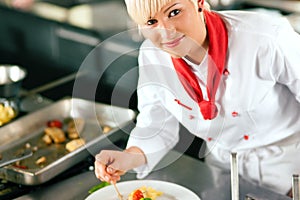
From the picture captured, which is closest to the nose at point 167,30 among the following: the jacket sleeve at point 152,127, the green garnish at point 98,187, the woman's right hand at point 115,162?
the jacket sleeve at point 152,127

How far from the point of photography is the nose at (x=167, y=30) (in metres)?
1.41

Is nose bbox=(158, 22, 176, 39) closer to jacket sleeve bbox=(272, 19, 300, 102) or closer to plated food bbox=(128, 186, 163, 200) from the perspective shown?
jacket sleeve bbox=(272, 19, 300, 102)

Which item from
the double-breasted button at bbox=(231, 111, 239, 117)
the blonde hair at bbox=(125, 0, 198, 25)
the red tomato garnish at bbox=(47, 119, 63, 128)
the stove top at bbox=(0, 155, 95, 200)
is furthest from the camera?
the red tomato garnish at bbox=(47, 119, 63, 128)

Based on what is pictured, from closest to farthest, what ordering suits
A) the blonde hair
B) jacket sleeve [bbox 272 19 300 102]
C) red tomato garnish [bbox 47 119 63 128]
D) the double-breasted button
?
1. the blonde hair
2. jacket sleeve [bbox 272 19 300 102]
3. the double-breasted button
4. red tomato garnish [bbox 47 119 63 128]

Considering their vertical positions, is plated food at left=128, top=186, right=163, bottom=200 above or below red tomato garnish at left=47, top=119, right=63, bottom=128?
above

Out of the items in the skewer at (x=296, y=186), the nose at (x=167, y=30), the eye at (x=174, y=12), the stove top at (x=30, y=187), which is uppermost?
the eye at (x=174, y=12)

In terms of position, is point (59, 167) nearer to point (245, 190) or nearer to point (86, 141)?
point (86, 141)

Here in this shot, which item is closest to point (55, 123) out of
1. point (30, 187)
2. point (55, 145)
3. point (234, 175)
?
point (55, 145)

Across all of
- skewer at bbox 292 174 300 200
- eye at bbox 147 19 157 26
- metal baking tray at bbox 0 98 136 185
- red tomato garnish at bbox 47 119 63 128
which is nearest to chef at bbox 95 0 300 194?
eye at bbox 147 19 157 26

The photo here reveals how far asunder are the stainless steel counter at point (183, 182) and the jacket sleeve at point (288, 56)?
0.98ft

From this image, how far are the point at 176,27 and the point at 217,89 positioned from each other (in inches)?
8.6

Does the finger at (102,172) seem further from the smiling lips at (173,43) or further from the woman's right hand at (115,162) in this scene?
the smiling lips at (173,43)

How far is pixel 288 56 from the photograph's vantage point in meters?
1.50

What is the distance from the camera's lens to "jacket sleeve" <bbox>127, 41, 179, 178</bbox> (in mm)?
1657
